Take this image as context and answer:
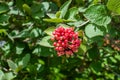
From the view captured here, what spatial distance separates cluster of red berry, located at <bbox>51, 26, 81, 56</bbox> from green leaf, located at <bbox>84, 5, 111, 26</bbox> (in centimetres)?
10

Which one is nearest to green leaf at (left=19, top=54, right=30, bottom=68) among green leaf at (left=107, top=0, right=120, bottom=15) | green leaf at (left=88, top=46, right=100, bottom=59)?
green leaf at (left=88, top=46, right=100, bottom=59)

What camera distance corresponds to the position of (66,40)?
1354 mm

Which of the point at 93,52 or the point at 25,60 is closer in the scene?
the point at 25,60

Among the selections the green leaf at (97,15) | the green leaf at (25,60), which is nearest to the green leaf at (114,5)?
the green leaf at (97,15)

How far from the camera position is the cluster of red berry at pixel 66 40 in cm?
135

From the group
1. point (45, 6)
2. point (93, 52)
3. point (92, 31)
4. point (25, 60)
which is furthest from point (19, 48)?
point (92, 31)

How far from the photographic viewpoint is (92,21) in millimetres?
1406

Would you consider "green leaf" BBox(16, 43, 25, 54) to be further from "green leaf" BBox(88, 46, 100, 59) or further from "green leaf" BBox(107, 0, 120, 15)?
"green leaf" BBox(107, 0, 120, 15)

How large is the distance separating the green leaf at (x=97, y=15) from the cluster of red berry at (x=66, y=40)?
103 millimetres

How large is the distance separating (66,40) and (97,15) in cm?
20

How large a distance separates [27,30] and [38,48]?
13cm

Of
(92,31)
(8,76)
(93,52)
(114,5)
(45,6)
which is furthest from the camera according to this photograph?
(93,52)

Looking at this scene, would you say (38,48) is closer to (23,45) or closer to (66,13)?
(23,45)

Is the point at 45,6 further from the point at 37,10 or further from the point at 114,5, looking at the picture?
the point at 114,5
